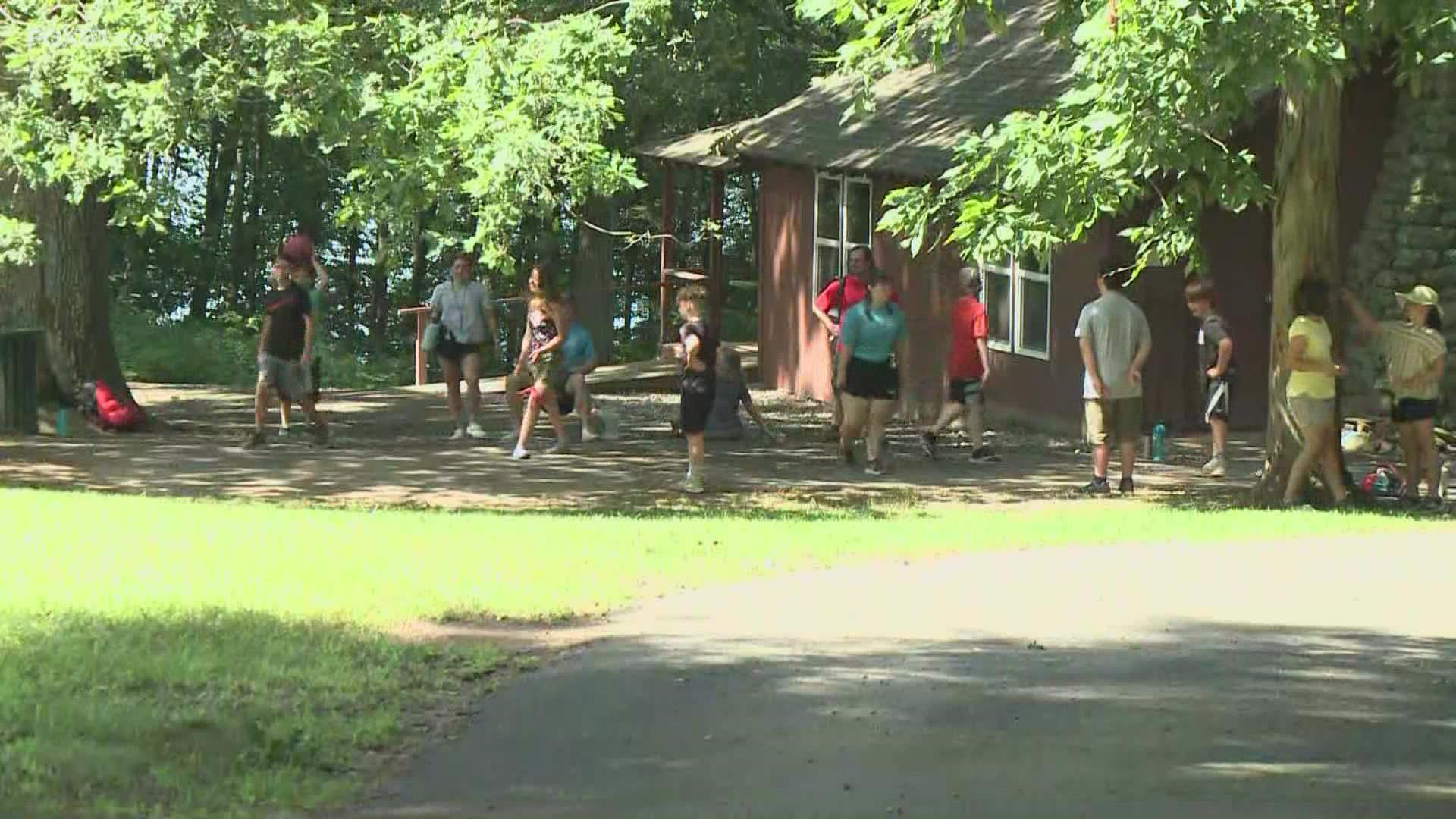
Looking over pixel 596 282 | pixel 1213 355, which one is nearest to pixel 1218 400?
pixel 1213 355

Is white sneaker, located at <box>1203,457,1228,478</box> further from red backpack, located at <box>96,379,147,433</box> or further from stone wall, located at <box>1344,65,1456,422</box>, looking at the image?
red backpack, located at <box>96,379,147,433</box>

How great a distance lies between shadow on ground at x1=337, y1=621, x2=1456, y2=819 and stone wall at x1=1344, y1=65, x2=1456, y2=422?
1214cm

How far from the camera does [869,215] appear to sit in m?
26.2

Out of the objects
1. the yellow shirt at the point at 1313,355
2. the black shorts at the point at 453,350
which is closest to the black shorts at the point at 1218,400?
the yellow shirt at the point at 1313,355

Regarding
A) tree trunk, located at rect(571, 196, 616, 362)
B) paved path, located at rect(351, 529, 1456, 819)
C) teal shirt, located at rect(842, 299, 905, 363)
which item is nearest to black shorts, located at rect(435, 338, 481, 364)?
teal shirt, located at rect(842, 299, 905, 363)

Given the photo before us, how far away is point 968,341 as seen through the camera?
19.9 metres

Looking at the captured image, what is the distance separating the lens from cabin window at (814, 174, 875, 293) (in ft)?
86.5

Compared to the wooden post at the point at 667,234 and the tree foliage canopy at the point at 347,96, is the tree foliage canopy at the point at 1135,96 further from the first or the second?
the wooden post at the point at 667,234

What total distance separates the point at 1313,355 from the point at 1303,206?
41.8 inches

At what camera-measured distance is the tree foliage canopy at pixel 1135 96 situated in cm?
1375

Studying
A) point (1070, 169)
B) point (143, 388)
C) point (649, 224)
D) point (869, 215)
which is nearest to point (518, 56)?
point (1070, 169)

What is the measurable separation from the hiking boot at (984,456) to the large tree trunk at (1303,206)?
12.9 ft

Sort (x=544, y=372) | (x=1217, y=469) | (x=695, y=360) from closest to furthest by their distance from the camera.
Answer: (x=695, y=360) < (x=1217, y=469) < (x=544, y=372)

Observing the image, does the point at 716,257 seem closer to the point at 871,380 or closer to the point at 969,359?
the point at 969,359
